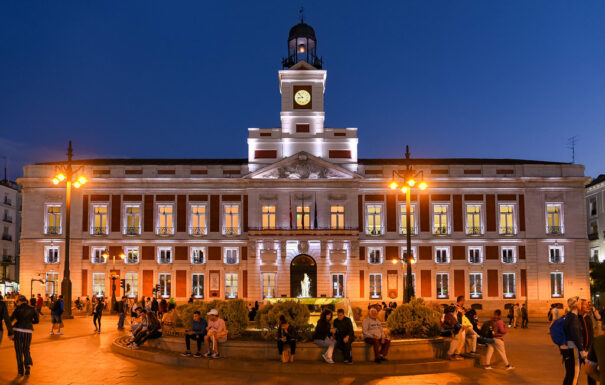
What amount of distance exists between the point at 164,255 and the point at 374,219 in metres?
16.8

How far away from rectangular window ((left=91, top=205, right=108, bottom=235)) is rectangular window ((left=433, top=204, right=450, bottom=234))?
26028 mm

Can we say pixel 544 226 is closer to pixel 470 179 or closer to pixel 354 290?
pixel 470 179

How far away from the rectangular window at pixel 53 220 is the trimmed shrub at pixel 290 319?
3827 centimetres

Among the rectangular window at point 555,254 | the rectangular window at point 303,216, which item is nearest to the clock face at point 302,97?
the rectangular window at point 303,216

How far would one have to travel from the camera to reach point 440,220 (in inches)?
2051

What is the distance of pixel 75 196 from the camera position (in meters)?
52.0

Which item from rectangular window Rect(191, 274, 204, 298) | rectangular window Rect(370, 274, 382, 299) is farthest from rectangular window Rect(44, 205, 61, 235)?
rectangular window Rect(370, 274, 382, 299)

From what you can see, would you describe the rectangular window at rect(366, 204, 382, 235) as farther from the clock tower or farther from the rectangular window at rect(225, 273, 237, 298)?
the rectangular window at rect(225, 273, 237, 298)

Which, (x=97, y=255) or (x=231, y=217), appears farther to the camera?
(x=231, y=217)

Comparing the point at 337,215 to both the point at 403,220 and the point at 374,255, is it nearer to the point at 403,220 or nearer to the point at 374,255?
the point at 374,255

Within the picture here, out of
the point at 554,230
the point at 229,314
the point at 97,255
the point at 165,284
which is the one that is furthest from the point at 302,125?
the point at 229,314

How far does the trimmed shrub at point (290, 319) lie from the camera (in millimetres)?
17547

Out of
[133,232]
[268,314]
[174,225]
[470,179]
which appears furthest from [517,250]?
[268,314]

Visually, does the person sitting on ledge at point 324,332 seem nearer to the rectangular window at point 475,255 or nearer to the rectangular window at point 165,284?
the rectangular window at point 165,284
